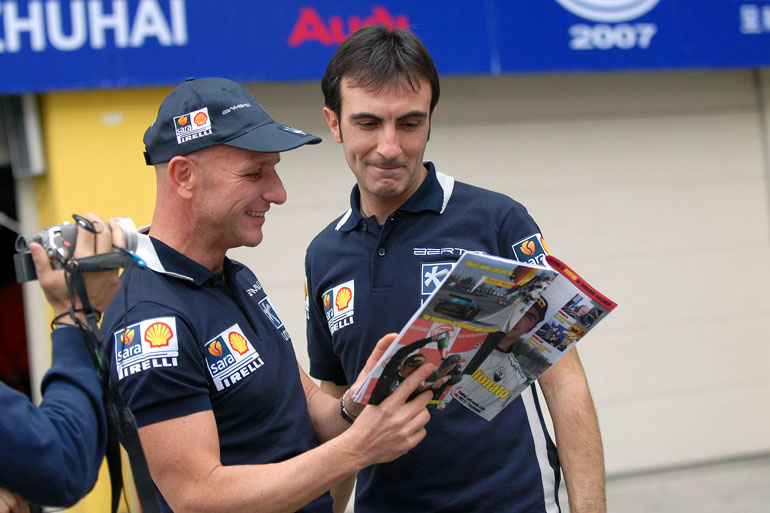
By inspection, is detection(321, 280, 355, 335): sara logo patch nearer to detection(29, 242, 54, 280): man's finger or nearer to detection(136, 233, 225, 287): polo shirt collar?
detection(136, 233, 225, 287): polo shirt collar

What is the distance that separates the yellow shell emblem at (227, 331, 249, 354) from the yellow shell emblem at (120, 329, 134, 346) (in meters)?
0.22

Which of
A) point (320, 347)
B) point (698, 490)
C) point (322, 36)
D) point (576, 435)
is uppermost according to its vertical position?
point (322, 36)

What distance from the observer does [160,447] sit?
175 cm

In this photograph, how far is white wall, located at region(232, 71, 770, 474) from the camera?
5496mm

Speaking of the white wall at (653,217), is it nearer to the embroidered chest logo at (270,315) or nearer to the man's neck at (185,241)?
the embroidered chest logo at (270,315)

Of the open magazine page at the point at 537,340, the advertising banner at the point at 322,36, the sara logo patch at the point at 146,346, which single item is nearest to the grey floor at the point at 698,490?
the advertising banner at the point at 322,36

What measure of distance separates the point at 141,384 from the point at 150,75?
3.14 m

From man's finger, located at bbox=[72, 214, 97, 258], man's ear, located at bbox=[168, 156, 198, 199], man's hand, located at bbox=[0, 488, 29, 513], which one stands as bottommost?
man's hand, located at bbox=[0, 488, 29, 513]

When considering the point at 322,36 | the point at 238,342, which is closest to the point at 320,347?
the point at 238,342

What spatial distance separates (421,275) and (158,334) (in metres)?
0.76

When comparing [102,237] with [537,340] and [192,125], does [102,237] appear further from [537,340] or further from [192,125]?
[537,340]

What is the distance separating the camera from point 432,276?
226 centimetres

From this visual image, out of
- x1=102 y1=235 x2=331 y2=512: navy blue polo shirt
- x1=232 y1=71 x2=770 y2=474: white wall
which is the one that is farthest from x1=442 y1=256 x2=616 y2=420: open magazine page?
x1=232 y1=71 x2=770 y2=474: white wall

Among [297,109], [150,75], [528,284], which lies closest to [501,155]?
[297,109]
